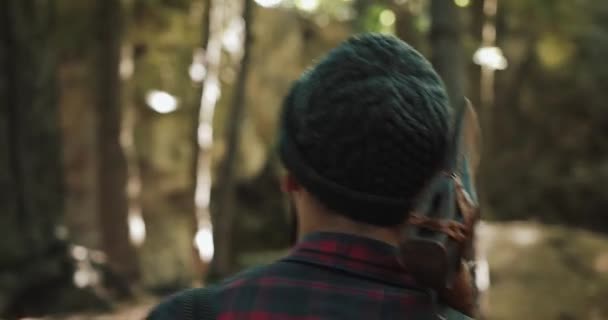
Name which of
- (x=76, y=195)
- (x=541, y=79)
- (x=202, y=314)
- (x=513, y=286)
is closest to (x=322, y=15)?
(x=541, y=79)

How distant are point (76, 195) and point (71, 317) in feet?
24.0

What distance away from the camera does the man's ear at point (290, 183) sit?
4.41 ft

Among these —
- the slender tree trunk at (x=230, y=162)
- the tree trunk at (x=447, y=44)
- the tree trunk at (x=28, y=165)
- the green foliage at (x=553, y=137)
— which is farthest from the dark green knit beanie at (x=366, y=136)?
the green foliage at (x=553, y=137)

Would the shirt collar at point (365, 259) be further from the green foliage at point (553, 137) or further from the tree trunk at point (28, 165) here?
the green foliage at point (553, 137)

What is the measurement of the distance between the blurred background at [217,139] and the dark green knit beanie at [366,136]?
2305mm

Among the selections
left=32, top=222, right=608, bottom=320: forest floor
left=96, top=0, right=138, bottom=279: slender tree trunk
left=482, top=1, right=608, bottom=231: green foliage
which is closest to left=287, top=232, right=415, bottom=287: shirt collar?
left=32, top=222, right=608, bottom=320: forest floor

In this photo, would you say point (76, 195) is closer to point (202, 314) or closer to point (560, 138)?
point (560, 138)

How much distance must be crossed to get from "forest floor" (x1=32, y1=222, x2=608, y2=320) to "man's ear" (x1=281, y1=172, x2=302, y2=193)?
19.2ft

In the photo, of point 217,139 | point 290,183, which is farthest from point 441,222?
point 217,139

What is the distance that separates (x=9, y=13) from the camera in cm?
754

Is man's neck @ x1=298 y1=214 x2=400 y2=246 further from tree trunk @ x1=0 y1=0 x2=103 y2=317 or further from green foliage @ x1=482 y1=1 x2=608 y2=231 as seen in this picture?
green foliage @ x1=482 y1=1 x2=608 y2=231

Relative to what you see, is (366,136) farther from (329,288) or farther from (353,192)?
(329,288)

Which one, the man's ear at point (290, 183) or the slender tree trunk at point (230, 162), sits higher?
the man's ear at point (290, 183)

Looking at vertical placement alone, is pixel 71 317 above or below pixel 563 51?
below
